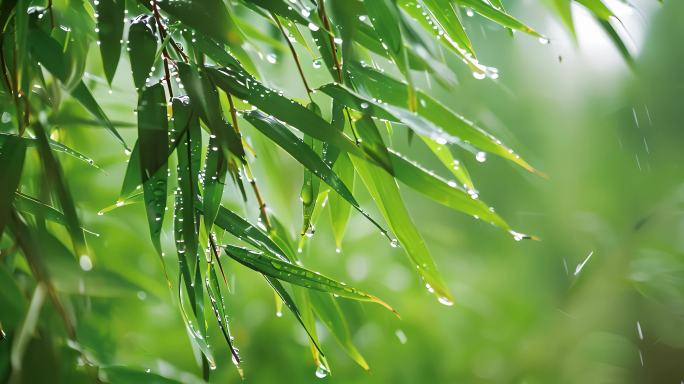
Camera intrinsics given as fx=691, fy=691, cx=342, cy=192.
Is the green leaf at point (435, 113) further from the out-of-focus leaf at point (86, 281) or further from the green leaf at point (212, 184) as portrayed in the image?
the out-of-focus leaf at point (86, 281)

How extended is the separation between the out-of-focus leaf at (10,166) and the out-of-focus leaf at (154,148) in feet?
0.31

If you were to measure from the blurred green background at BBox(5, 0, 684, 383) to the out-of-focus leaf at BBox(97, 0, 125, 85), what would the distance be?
25 cm

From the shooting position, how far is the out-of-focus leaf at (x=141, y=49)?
21.4 inches

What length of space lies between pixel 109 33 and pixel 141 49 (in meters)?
0.03

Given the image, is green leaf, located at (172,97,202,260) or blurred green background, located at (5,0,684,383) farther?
blurred green background, located at (5,0,684,383)

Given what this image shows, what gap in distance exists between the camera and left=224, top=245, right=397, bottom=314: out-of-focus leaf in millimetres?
584

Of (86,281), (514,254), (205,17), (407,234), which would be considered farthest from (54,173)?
(514,254)

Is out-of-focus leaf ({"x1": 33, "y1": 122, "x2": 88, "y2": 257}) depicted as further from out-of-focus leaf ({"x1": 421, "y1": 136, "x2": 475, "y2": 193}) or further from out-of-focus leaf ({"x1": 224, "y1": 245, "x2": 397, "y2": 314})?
out-of-focus leaf ({"x1": 421, "y1": 136, "x2": 475, "y2": 193})

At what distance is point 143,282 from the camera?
1.29 metres

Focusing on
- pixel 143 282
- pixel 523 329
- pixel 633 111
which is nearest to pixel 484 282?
pixel 523 329

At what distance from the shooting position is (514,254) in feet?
10.6

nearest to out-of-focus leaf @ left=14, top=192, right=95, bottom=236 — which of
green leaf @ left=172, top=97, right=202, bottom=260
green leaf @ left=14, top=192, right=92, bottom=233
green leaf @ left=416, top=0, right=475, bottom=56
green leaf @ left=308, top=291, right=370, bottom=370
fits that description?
green leaf @ left=14, top=192, right=92, bottom=233

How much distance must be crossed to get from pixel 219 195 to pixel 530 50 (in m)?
3.10

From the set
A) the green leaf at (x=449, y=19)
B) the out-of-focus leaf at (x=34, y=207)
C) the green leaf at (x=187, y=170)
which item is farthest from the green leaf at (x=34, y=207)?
the green leaf at (x=449, y=19)
